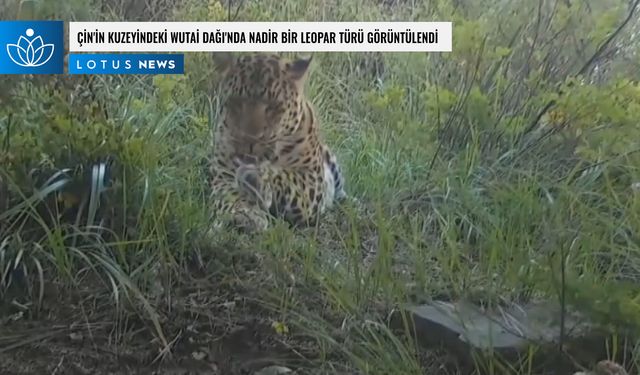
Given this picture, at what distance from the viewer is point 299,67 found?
1.94 meters

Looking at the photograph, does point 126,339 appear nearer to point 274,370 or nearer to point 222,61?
point 274,370

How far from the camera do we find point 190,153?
192 centimetres

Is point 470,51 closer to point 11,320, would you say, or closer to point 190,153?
point 190,153

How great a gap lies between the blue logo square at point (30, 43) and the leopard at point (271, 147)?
349 millimetres

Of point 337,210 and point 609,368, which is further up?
point 337,210

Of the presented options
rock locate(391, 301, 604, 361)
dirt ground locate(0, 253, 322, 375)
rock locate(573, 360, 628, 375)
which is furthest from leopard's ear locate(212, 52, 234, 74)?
rock locate(573, 360, 628, 375)

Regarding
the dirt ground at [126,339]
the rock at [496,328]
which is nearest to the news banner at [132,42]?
the dirt ground at [126,339]

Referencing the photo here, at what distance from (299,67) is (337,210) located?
33 centimetres

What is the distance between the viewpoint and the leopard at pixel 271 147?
1924 mm

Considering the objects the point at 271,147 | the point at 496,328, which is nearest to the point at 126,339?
the point at 271,147

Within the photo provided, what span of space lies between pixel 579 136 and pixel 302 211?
646 mm

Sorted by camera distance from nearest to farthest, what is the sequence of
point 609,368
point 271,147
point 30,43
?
point 609,368
point 30,43
point 271,147

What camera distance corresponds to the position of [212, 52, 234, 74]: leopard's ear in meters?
1.90

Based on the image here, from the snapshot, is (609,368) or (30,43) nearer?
(609,368)
